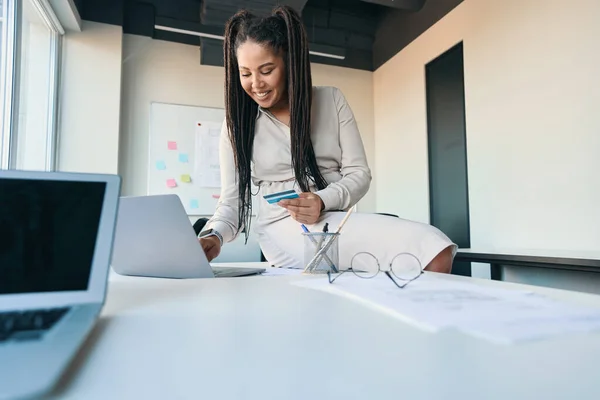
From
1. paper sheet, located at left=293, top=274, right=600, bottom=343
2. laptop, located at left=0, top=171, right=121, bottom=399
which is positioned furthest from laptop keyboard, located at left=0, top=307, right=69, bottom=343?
paper sheet, located at left=293, top=274, right=600, bottom=343

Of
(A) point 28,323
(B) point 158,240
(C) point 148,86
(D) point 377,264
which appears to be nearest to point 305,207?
(D) point 377,264

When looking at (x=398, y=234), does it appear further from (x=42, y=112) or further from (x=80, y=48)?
(x=80, y=48)

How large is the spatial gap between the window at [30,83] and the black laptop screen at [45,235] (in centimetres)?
215

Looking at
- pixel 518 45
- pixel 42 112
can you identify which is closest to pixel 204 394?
pixel 518 45

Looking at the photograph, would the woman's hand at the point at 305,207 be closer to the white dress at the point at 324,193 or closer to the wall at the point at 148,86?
the white dress at the point at 324,193

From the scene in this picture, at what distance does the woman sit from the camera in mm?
1229

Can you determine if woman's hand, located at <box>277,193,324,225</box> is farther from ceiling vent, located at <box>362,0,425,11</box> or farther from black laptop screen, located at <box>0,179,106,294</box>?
ceiling vent, located at <box>362,0,425,11</box>

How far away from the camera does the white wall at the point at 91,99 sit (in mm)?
2988

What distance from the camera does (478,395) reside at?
8.8 inches

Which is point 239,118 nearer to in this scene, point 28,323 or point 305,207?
point 305,207

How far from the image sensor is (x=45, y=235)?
1.35 feet

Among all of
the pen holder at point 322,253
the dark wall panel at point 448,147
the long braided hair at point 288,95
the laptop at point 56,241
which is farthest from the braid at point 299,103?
the dark wall panel at point 448,147

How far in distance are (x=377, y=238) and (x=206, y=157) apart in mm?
2652

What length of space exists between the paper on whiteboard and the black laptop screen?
304 cm
